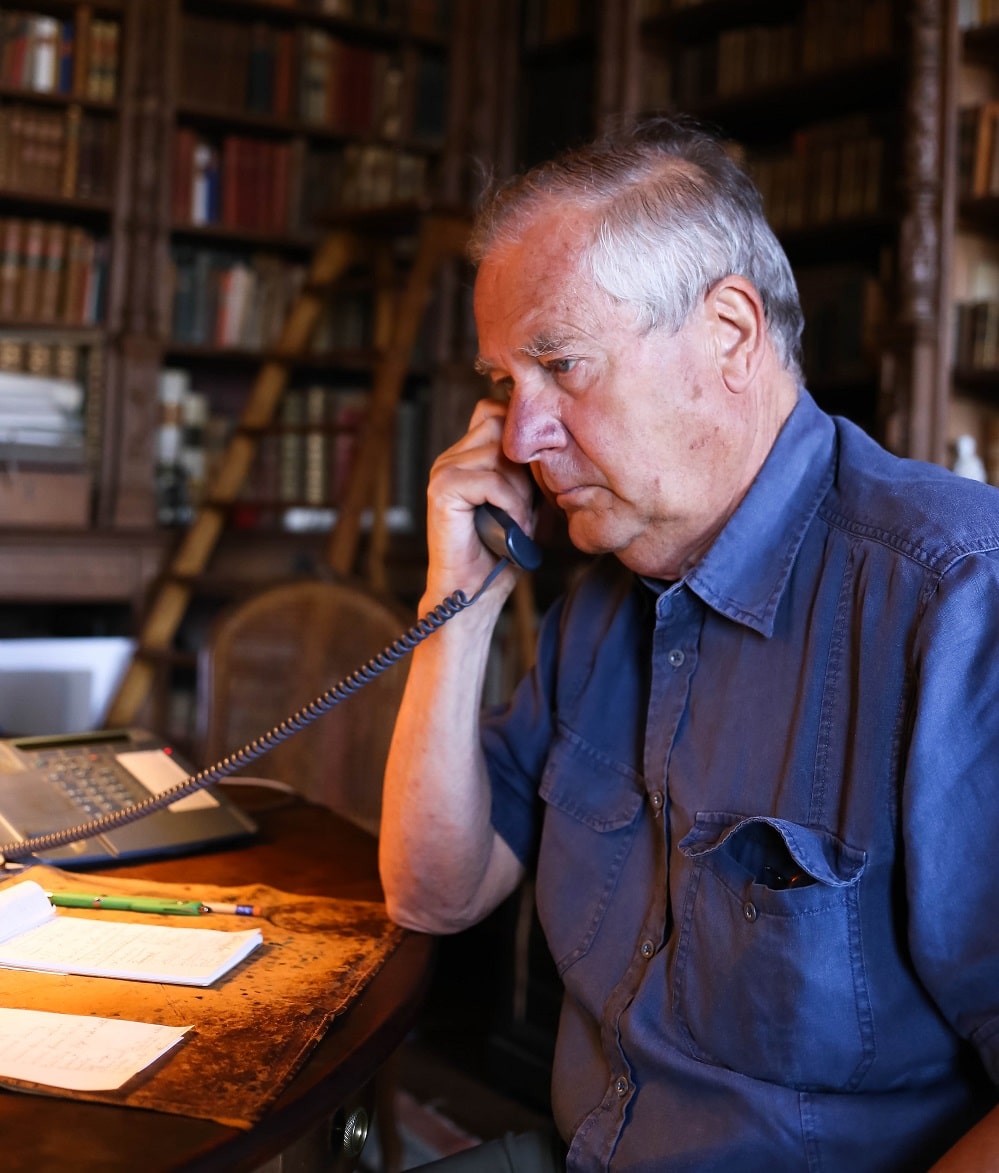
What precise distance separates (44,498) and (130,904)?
111 inches

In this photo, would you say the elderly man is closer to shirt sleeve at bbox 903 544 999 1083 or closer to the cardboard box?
shirt sleeve at bbox 903 544 999 1083

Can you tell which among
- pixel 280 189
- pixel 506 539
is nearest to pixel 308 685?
pixel 506 539

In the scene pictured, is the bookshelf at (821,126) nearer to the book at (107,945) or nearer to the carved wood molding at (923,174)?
the carved wood molding at (923,174)

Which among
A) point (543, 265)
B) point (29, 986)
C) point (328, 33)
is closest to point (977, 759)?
point (543, 265)

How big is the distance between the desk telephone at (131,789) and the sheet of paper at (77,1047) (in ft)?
1.25

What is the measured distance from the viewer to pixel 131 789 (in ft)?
4.29

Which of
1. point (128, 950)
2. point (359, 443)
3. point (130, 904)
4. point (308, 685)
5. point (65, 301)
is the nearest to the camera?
point (128, 950)

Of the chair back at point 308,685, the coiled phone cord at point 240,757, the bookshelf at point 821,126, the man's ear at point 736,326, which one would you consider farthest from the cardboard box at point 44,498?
the man's ear at point 736,326

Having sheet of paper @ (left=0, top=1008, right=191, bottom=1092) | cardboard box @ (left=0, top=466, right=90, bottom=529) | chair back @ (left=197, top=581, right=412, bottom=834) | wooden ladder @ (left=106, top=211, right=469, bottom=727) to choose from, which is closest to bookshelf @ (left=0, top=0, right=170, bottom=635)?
cardboard box @ (left=0, top=466, right=90, bottom=529)

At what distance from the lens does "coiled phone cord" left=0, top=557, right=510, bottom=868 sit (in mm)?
1176

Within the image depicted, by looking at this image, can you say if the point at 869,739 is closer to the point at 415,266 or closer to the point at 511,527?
the point at 511,527

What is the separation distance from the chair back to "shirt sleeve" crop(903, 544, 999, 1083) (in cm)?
127

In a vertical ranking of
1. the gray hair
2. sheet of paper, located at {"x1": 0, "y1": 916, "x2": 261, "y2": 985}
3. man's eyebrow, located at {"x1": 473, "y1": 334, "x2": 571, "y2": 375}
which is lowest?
sheet of paper, located at {"x1": 0, "y1": 916, "x2": 261, "y2": 985}

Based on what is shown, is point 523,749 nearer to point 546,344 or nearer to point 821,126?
point 546,344
